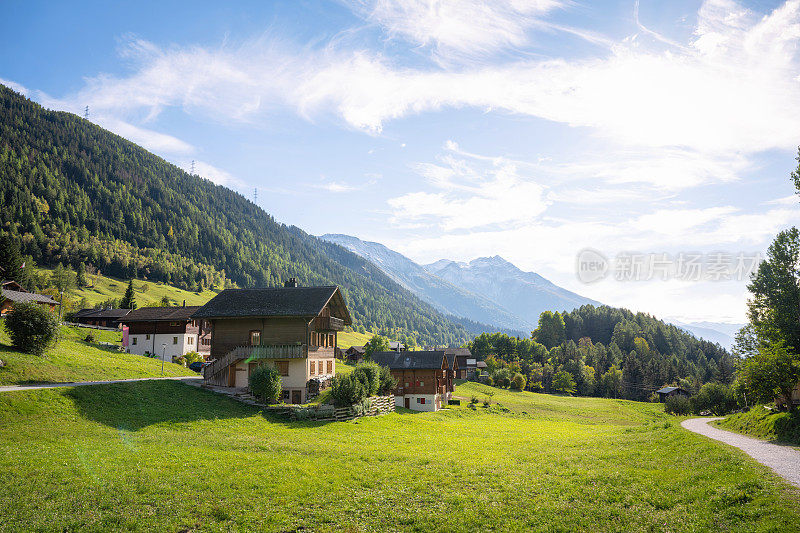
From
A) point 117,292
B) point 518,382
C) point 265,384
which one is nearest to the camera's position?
point 265,384

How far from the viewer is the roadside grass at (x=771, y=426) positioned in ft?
96.4

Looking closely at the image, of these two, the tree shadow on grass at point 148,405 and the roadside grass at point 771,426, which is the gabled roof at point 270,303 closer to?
the tree shadow on grass at point 148,405

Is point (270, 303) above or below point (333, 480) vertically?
above

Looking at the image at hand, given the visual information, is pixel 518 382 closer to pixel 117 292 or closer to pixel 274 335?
pixel 274 335

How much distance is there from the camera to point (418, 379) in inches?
2726

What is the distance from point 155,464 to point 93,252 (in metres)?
208

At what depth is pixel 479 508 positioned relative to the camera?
17469 mm

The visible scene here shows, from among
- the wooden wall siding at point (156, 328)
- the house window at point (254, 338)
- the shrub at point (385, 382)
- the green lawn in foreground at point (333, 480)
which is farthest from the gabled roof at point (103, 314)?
the green lawn in foreground at point (333, 480)

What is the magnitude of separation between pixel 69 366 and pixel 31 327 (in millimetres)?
4671

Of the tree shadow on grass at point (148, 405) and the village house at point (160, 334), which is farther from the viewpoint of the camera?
the village house at point (160, 334)

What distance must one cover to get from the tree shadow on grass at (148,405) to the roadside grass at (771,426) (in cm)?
3986

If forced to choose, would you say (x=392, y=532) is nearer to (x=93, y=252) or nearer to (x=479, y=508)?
(x=479, y=508)

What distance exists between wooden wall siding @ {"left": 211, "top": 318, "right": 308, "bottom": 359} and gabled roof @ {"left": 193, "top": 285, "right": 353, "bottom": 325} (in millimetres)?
1112

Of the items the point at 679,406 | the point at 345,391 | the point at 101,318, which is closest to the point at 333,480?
the point at 345,391
